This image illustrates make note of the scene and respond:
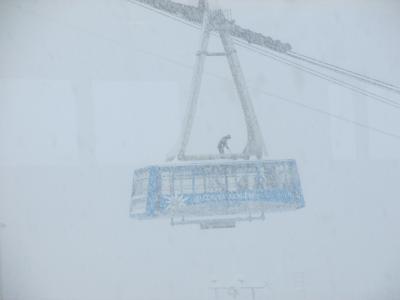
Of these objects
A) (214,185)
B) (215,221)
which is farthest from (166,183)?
(215,221)

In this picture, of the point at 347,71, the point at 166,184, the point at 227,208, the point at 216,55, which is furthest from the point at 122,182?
the point at 347,71

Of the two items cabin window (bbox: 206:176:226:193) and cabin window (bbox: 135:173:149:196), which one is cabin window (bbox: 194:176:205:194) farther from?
cabin window (bbox: 135:173:149:196)

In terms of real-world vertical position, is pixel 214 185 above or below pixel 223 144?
below

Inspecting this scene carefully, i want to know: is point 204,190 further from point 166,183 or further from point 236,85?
point 236,85

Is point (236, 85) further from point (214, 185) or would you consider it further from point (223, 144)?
point (214, 185)

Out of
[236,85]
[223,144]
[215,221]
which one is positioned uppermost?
[236,85]

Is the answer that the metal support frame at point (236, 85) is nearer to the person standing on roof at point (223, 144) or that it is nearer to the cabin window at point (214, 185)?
the person standing on roof at point (223, 144)

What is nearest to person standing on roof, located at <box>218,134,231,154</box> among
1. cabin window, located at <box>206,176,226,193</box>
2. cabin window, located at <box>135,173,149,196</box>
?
cabin window, located at <box>206,176,226,193</box>

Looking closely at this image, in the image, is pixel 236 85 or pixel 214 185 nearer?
pixel 214 185
